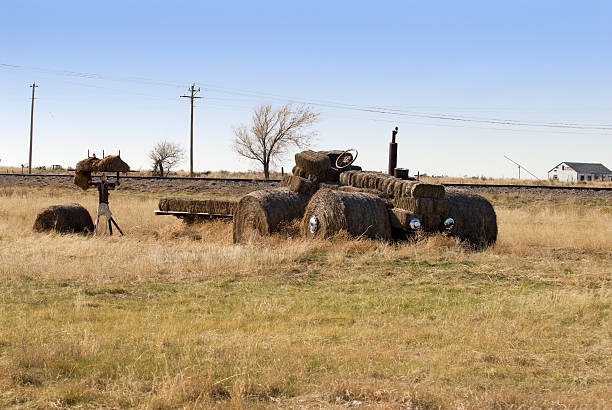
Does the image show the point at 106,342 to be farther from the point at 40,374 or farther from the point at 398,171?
the point at 398,171

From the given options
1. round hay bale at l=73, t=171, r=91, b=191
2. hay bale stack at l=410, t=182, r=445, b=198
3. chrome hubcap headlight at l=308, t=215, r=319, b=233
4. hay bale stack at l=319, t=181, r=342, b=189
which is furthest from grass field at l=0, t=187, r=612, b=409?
round hay bale at l=73, t=171, r=91, b=191

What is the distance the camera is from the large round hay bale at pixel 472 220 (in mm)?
15875

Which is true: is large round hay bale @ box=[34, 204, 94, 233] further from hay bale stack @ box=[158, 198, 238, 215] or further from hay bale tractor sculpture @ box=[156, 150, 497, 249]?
hay bale tractor sculpture @ box=[156, 150, 497, 249]

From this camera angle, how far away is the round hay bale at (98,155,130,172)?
61.1 ft

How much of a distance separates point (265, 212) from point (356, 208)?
2.26 meters

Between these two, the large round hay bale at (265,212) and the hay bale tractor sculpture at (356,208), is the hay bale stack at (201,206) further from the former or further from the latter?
the large round hay bale at (265,212)

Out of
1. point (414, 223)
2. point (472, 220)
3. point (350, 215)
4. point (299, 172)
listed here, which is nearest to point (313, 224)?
point (350, 215)

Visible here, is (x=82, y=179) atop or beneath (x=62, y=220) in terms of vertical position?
atop

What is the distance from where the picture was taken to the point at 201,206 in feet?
61.4

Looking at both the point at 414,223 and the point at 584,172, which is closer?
the point at 414,223

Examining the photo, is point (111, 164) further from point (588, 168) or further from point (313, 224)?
point (588, 168)

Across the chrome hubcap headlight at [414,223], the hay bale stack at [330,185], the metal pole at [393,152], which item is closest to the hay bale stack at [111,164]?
the hay bale stack at [330,185]

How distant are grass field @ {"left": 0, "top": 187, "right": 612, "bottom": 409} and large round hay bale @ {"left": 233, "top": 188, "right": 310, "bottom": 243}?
1241 mm

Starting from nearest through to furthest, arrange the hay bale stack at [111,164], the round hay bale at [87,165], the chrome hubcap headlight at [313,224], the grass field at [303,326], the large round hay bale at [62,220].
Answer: the grass field at [303,326], the chrome hubcap headlight at [313,224], the large round hay bale at [62,220], the hay bale stack at [111,164], the round hay bale at [87,165]
